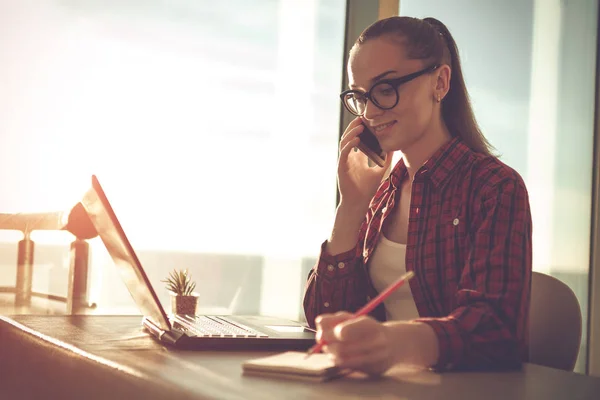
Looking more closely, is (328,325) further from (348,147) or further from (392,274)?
(348,147)

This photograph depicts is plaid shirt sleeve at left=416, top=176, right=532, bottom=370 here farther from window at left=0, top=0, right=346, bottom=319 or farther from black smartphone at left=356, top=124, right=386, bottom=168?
window at left=0, top=0, right=346, bottom=319

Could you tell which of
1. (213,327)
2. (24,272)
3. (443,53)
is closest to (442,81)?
(443,53)

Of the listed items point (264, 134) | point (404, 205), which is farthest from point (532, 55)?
point (404, 205)

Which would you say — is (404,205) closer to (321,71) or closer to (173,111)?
(173,111)

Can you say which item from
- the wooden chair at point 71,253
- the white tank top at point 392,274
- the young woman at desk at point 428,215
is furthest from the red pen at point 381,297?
the wooden chair at point 71,253

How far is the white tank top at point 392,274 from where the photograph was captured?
1587 mm

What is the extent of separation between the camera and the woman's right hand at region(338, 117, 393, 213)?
1.74 m

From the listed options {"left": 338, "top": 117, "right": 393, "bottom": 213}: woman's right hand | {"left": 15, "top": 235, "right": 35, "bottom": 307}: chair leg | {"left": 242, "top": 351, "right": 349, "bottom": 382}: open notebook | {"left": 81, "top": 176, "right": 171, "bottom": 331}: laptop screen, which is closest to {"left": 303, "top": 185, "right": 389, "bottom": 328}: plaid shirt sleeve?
{"left": 338, "top": 117, "right": 393, "bottom": 213}: woman's right hand

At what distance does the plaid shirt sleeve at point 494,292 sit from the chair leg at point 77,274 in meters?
1.54

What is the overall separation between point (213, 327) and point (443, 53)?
2.64 ft

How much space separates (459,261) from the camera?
4.80 ft

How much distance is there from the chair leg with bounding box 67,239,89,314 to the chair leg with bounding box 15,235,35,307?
0.14 m

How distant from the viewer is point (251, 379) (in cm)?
88

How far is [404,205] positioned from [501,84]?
1841 mm
